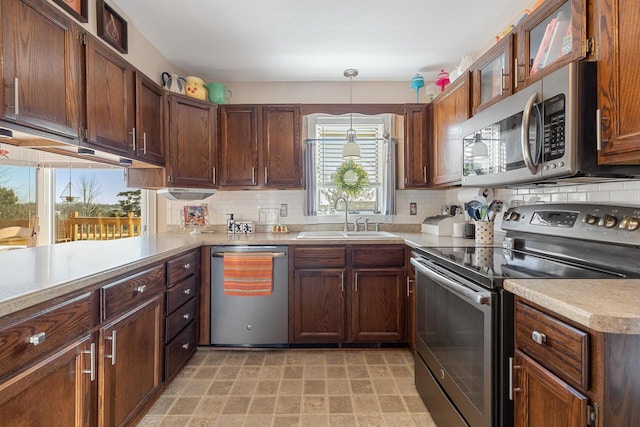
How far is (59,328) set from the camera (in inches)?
44.3

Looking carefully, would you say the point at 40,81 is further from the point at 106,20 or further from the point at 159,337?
the point at 159,337

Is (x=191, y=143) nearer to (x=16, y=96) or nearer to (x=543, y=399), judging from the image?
(x=16, y=96)

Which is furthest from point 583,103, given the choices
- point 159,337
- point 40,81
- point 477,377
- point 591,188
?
point 159,337

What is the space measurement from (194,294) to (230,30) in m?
2.01

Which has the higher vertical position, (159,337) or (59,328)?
(59,328)

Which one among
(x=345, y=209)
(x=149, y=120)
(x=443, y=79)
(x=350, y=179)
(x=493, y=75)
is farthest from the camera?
(x=345, y=209)

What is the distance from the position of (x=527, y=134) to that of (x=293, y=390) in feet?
6.37

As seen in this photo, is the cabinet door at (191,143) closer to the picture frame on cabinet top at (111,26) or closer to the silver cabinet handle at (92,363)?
the picture frame on cabinet top at (111,26)

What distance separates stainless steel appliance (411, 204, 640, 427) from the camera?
114 centimetres

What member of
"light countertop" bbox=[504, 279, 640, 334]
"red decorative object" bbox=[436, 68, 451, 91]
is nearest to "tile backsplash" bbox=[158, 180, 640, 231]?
"red decorative object" bbox=[436, 68, 451, 91]

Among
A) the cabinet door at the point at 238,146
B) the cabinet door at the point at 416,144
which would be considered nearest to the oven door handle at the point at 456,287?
the cabinet door at the point at 416,144

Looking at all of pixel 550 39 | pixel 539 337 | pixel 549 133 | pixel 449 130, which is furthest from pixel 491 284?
pixel 449 130

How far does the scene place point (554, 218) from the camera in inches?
62.1

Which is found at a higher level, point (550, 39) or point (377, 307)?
point (550, 39)
